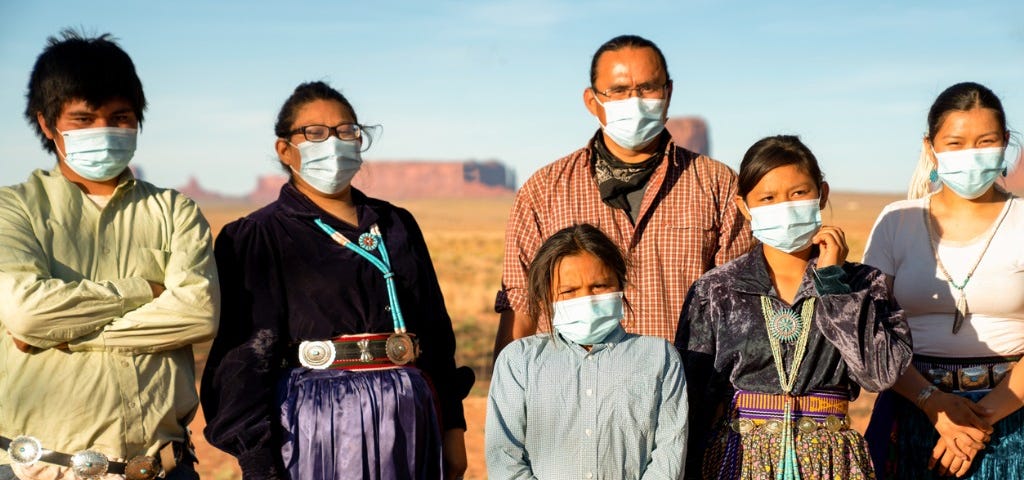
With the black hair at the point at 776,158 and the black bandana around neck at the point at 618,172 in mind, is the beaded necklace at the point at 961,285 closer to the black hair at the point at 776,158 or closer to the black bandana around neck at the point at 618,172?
the black hair at the point at 776,158

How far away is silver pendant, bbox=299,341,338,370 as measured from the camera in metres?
4.23

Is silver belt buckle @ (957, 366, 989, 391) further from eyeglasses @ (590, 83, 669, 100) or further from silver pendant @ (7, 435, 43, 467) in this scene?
silver pendant @ (7, 435, 43, 467)

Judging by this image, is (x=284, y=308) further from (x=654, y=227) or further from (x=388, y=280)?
(x=654, y=227)

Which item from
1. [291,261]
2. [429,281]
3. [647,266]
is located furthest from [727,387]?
[291,261]

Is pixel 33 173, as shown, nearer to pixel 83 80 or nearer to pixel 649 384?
pixel 83 80

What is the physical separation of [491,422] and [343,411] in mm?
575

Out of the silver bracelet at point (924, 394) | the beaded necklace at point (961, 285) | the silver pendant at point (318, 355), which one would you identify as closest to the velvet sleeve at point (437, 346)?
the silver pendant at point (318, 355)

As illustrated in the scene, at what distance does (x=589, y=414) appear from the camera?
13.1 feet

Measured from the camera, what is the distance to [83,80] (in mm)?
4121

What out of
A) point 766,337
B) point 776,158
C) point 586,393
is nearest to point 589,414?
point 586,393

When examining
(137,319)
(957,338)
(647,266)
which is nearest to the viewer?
(137,319)

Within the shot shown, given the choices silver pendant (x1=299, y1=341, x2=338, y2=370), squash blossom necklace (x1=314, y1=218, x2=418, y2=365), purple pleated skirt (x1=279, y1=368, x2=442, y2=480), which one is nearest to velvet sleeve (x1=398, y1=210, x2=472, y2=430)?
squash blossom necklace (x1=314, y1=218, x2=418, y2=365)

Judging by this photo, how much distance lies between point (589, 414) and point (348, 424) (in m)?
0.89

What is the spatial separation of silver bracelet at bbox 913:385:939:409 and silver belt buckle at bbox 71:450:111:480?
3059 mm
